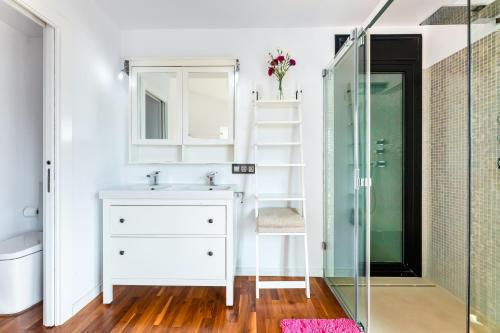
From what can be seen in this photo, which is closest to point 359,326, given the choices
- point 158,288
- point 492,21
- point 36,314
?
point 158,288

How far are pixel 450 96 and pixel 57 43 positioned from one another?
3.04m

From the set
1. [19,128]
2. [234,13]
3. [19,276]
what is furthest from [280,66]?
[19,276]

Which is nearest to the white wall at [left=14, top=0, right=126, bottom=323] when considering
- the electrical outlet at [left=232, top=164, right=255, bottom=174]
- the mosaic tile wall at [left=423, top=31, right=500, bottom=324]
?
the electrical outlet at [left=232, top=164, right=255, bottom=174]

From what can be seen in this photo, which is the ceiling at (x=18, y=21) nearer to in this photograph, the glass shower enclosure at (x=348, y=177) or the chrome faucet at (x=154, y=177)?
the chrome faucet at (x=154, y=177)

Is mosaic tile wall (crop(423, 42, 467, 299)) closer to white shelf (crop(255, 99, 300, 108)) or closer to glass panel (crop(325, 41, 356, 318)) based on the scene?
glass panel (crop(325, 41, 356, 318))

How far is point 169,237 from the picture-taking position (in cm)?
207

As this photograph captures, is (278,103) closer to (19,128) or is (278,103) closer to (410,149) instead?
(410,149)

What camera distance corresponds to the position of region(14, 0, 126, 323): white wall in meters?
1.88

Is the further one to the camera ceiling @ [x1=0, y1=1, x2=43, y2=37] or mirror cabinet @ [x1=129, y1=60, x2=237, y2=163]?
mirror cabinet @ [x1=129, y1=60, x2=237, y2=163]

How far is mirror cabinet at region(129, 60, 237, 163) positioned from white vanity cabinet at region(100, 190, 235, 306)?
637 mm

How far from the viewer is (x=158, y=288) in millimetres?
2412

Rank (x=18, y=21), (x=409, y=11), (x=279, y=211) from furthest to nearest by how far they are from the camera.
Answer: (x=279, y=211)
(x=409, y=11)
(x=18, y=21)

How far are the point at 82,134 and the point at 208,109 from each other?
109 centimetres

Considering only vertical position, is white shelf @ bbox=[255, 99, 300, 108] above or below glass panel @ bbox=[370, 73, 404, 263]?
above
